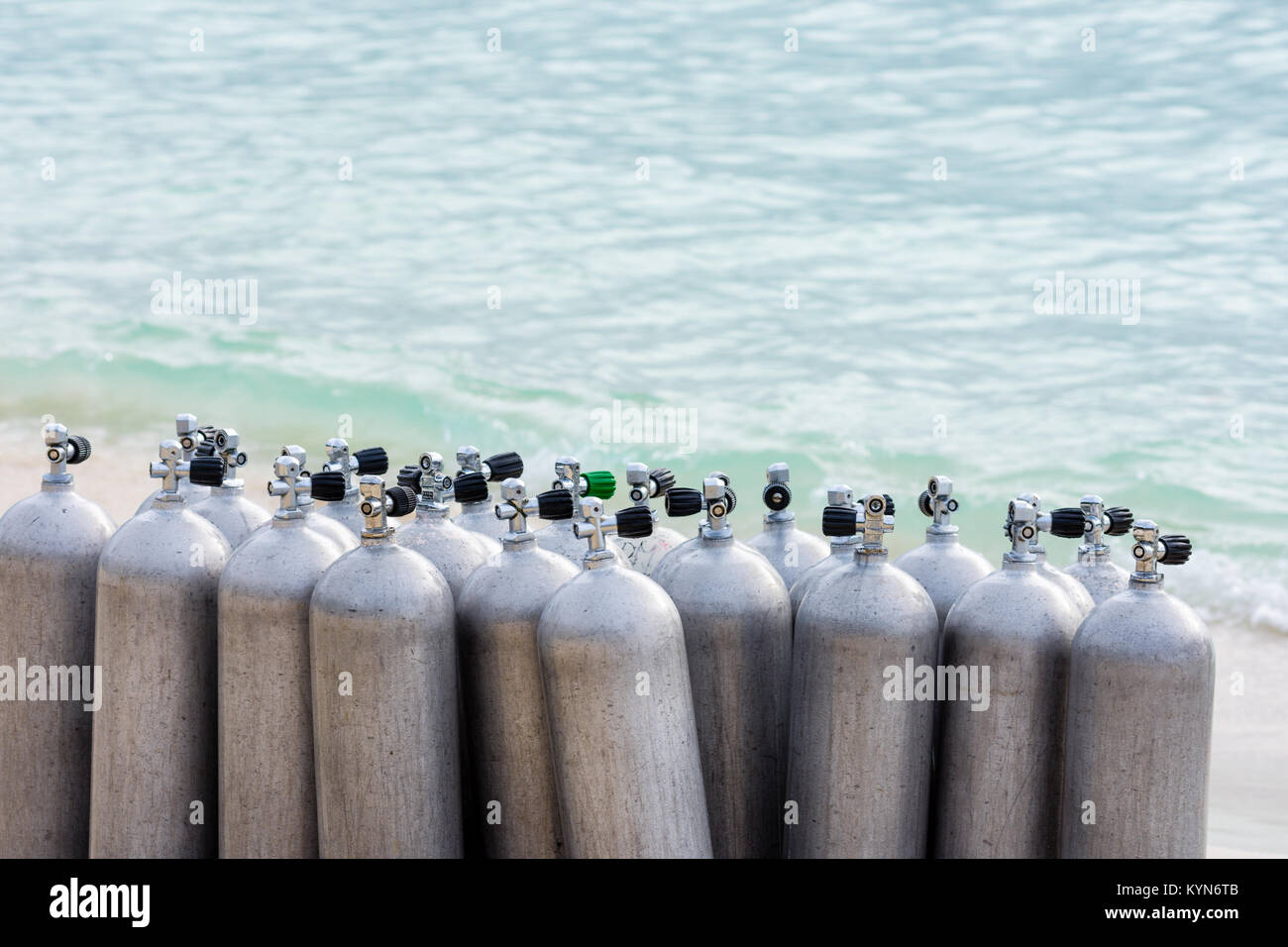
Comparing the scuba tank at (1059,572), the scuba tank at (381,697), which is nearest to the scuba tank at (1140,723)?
the scuba tank at (1059,572)

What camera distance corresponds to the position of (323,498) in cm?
215

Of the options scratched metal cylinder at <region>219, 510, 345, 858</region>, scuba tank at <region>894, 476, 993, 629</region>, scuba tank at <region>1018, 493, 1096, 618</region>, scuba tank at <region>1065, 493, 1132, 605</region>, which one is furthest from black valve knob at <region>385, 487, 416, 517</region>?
scuba tank at <region>1065, 493, 1132, 605</region>

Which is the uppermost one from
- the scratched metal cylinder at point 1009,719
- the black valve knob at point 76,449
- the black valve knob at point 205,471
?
the black valve knob at point 76,449

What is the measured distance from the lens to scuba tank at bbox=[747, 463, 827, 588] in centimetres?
A: 242

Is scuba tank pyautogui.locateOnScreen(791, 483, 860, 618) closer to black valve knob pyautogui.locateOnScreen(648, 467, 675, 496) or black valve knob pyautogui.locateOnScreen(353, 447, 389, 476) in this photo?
black valve knob pyautogui.locateOnScreen(648, 467, 675, 496)

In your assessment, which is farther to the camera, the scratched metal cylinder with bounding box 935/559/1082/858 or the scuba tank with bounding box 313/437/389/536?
the scuba tank with bounding box 313/437/389/536

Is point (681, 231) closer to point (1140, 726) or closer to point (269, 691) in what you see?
point (269, 691)

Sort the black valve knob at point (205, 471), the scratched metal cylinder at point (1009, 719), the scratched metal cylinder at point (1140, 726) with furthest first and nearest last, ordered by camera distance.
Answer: the black valve knob at point (205, 471) → the scratched metal cylinder at point (1009, 719) → the scratched metal cylinder at point (1140, 726)

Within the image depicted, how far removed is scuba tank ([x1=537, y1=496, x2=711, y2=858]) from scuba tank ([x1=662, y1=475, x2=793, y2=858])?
15cm

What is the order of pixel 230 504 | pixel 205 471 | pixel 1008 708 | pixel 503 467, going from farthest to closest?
pixel 230 504 → pixel 503 467 → pixel 205 471 → pixel 1008 708

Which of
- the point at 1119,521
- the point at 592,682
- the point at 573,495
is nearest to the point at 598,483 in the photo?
the point at 573,495

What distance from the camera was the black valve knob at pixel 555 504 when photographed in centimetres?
211

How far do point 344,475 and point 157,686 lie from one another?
16.5 inches

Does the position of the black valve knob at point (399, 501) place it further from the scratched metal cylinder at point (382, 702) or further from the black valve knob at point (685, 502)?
the black valve knob at point (685, 502)
